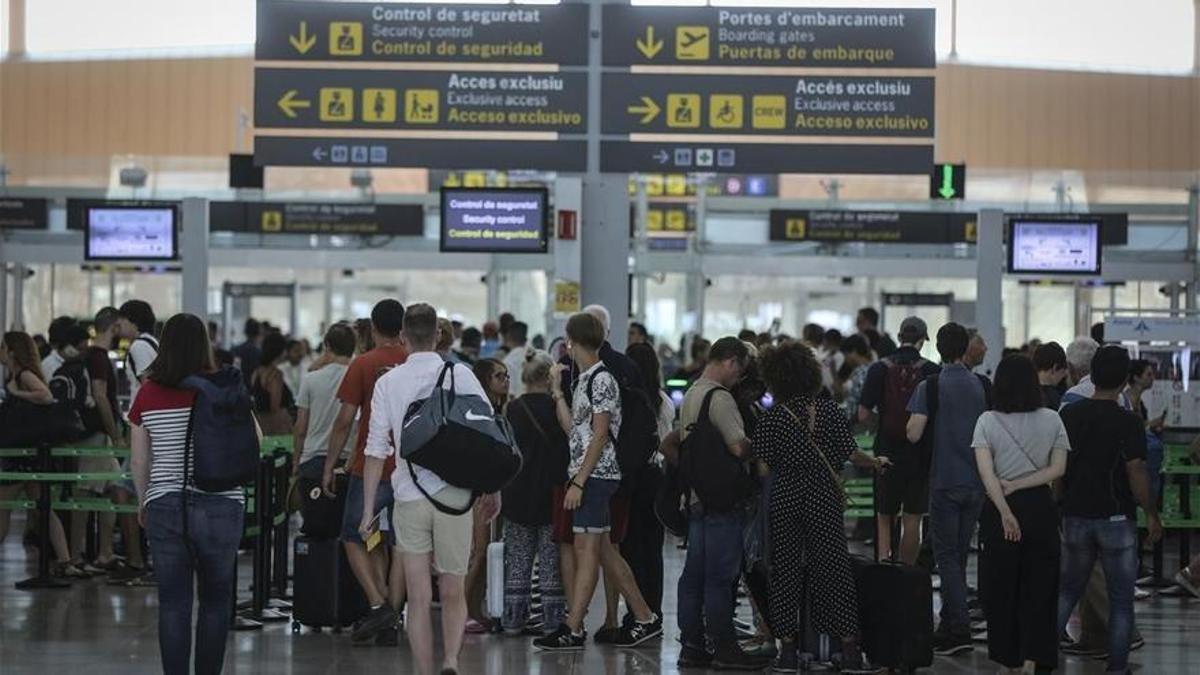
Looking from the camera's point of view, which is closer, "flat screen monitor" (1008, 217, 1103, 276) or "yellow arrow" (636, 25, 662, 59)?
"yellow arrow" (636, 25, 662, 59)

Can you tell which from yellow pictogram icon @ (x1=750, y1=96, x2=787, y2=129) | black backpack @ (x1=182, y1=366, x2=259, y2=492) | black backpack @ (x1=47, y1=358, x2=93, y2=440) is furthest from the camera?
yellow pictogram icon @ (x1=750, y1=96, x2=787, y2=129)

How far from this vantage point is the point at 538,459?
9.70 metres

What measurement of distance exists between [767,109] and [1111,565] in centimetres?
685

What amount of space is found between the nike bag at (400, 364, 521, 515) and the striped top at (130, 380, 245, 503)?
87cm

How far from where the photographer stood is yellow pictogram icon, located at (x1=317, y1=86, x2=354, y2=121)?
1495 centimetres

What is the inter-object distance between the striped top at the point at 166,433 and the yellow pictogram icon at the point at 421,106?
7809 mm

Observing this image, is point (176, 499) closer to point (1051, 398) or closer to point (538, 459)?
point (538, 459)

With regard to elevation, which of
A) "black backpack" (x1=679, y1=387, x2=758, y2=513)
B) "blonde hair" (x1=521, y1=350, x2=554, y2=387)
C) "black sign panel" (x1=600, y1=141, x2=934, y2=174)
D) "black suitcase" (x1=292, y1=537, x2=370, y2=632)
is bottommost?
"black suitcase" (x1=292, y1=537, x2=370, y2=632)

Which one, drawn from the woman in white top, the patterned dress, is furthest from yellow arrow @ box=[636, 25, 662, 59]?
the woman in white top

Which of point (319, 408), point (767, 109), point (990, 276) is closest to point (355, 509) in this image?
point (319, 408)

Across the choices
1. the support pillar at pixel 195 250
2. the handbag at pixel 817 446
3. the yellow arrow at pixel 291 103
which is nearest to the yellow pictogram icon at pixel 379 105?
the yellow arrow at pixel 291 103

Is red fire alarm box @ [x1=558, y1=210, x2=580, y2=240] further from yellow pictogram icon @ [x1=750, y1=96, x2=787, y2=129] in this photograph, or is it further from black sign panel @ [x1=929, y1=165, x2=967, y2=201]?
black sign panel @ [x1=929, y1=165, x2=967, y2=201]

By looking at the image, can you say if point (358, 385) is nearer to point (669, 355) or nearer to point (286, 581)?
point (286, 581)

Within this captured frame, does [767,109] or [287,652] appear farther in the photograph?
[767,109]
